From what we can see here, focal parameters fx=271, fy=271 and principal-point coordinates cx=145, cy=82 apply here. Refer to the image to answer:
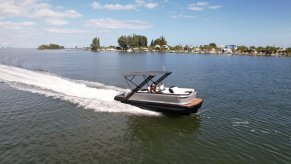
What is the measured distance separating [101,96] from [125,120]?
7354mm

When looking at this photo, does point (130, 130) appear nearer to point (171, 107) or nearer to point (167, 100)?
point (171, 107)

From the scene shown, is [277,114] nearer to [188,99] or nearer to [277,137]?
[277,137]

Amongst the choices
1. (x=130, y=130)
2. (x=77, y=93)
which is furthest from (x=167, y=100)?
(x=77, y=93)

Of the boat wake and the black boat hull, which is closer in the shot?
the black boat hull

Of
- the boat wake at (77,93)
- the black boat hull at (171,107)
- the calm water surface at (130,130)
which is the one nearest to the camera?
the calm water surface at (130,130)

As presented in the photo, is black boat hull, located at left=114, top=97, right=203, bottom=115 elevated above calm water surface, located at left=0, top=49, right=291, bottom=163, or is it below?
above

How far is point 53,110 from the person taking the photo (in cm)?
2608

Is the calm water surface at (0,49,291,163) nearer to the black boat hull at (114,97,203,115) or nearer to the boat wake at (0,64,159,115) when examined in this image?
the boat wake at (0,64,159,115)

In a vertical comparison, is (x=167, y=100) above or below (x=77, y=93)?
above

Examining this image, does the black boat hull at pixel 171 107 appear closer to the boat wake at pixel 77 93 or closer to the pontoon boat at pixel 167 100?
the pontoon boat at pixel 167 100

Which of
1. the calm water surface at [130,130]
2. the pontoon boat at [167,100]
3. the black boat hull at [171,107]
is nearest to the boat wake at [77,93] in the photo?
the calm water surface at [130,130]

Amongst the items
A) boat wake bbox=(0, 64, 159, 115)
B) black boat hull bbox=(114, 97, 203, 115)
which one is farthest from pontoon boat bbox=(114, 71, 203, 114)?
boat wake bbox=(0, 64, 159, 115)

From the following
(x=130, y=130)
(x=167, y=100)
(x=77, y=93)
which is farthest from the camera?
(x=77, y=93)

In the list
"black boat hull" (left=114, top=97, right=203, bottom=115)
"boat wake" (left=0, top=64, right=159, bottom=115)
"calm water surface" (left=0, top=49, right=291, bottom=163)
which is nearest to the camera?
"calm water surface" (left=0, top=49, right=291, bottom=163)
